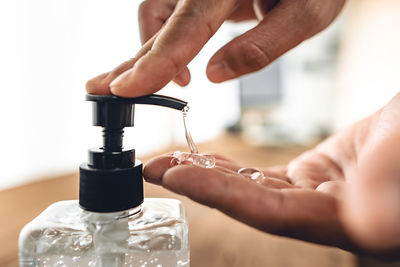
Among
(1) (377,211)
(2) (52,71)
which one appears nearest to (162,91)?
(2) (52,71)

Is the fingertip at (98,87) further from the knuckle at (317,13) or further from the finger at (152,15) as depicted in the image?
→ the knuckle at (317,13)

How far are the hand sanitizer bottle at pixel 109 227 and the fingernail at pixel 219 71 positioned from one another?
0.14 m

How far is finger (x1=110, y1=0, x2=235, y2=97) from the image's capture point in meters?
0.34

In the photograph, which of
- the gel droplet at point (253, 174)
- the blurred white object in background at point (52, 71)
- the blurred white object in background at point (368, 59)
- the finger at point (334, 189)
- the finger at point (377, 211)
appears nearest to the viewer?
the finger at point (377, 211)

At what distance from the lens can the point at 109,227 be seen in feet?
1.22

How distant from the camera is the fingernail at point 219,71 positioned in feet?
1.64

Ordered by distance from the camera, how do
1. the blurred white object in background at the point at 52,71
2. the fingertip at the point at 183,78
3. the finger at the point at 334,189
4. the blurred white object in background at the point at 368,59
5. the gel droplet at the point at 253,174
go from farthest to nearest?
the blurred white object in background at the point at 368,59, the blurred white object in background at the point at 52,71, the fingertip at the point at 183,78, the gel droplet at the point at 253,174, the finger at the point at 334,189

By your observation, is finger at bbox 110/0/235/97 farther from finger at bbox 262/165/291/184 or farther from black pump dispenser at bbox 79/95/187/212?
finger at bbox 262/165/291/184

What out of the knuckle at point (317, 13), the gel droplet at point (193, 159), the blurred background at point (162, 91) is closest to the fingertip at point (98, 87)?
the gel droplet at point (193, 159)

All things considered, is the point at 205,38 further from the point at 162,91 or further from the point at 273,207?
the point at 162,91

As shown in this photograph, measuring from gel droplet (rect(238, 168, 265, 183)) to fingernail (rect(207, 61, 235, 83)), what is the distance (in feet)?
0.46

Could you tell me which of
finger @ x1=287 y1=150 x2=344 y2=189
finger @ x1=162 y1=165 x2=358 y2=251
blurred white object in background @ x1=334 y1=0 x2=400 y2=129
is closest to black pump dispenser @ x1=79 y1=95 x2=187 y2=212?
finger @ x1=162 y1=165 x2=358 y2=251

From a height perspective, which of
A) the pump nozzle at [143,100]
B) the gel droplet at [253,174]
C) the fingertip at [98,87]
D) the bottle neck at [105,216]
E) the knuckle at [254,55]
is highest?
the knuckle at [254,55]

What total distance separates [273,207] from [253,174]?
0.55ft
